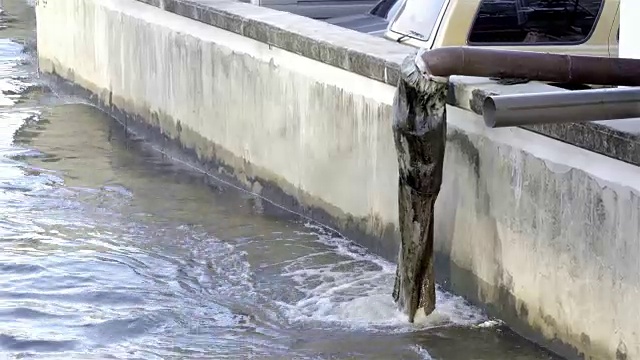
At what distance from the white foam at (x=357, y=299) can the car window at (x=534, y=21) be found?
1744 millimetres

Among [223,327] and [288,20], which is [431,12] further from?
[223,327]

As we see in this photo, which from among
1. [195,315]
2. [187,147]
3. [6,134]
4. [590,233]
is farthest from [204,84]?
[590,233]

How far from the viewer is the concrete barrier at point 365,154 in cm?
619

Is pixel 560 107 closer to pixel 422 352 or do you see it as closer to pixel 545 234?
pixel 545 234

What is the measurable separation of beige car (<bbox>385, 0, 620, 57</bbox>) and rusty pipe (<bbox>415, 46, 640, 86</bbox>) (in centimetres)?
228

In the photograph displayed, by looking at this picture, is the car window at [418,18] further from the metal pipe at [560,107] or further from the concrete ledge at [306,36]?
the metal pipe at [560,107]

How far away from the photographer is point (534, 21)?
8781 millimetres

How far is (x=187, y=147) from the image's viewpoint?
449 inches

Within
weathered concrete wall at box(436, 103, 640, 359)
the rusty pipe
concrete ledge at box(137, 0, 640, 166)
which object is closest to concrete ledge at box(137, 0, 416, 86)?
concrete ledge at box(137, 0, 640, 166)

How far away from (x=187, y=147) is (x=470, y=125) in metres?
4.58

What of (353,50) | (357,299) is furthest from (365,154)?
(357,299)

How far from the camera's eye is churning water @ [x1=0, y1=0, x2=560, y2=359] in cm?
684

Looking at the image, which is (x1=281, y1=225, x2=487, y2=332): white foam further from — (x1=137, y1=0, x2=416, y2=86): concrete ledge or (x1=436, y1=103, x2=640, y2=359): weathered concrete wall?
(x1=137, y1=0, x2=416, y2=86): concrete ledge

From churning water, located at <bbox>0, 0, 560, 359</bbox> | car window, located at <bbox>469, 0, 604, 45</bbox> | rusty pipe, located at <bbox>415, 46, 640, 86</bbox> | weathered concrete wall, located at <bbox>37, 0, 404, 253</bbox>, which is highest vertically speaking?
rusty pipe, located at <bbox>415, 46, 640, 86</bbox>
